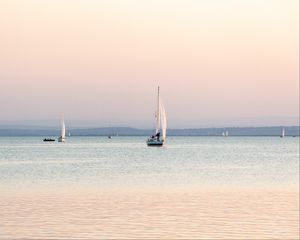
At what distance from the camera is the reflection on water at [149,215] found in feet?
93.8

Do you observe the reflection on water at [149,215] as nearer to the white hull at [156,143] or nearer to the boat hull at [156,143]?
the white hull at [156,143]

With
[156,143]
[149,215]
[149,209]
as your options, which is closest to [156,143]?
[156,143]

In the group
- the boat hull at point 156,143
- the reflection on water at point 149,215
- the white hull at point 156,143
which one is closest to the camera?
the reflection on water at point 149,215

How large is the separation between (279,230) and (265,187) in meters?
23.7

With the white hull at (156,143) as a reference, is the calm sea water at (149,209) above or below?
above

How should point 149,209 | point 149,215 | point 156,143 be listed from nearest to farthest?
point 149,215
point 149,209
point 156,143

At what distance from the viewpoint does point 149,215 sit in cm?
3378

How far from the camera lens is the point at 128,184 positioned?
5594 cm

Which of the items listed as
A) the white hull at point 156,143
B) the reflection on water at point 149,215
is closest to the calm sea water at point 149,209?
the reflection on water at point 149,215

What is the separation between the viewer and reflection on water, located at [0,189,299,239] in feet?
93.8

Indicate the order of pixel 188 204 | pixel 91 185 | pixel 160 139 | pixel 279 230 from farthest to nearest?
pixel 160 139
pixel 91 185
pixel 188 204
pixel 279 230

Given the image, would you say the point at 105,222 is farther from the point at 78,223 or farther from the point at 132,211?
the point at 132,211

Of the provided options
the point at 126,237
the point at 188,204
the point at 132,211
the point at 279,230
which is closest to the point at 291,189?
the point at 188,204

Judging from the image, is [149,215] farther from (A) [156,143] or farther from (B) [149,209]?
(A) [156,143]
